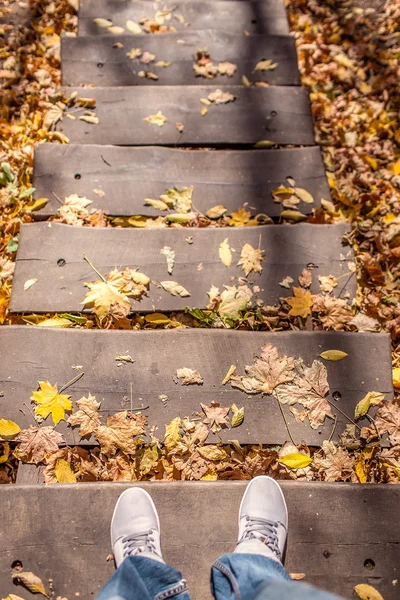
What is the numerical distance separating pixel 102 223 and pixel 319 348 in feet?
4.49

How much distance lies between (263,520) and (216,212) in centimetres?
A: 162

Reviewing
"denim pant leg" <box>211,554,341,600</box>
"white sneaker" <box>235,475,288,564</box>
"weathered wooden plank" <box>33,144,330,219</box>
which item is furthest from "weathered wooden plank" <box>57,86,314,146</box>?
"denim pant leg" <box>211,554,341,600</box>

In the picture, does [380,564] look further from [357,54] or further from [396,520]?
[357,54]

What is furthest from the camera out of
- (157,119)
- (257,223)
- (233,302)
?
(157,119)

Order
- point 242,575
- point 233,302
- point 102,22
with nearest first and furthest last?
point 242,575 < point 233,302 < point 102,22

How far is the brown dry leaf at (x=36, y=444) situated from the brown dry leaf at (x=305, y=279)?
1.39m

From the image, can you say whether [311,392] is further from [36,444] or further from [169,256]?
[36,444]

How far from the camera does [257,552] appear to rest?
1799 millimetres

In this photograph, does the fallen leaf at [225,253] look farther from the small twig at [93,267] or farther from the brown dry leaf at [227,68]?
the brown dry leaf at [227,68]

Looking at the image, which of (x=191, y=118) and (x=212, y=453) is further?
(x=191, y=118)

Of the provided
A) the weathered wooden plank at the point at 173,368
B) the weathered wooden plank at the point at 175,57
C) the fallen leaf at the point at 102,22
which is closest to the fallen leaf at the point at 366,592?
the weathered wooden plank at the point at 173,368

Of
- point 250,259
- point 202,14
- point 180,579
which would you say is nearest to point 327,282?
point 250,259

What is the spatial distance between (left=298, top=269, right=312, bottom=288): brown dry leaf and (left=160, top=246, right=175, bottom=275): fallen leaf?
0.67 meters

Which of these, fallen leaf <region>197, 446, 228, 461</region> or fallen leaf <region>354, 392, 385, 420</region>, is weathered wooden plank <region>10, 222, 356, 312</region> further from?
fallen leaf <region>197, 446, 228, 461</region>
